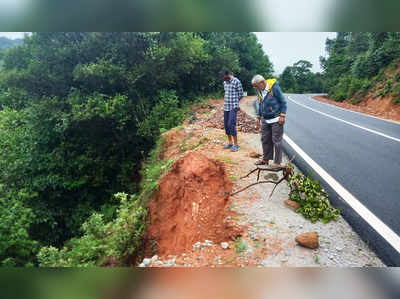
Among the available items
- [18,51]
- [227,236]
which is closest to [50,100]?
[18,51]

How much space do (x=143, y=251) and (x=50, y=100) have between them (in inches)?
220

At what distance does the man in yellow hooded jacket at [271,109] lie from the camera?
250 centimetres

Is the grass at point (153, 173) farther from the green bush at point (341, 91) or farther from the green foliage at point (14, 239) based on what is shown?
the green bush at point (341, 91)

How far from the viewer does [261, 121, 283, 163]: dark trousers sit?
2.62m

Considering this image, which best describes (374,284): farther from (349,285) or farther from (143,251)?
(143,251)

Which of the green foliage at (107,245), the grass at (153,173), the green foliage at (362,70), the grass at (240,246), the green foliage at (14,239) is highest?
the green foliage at (362,70)

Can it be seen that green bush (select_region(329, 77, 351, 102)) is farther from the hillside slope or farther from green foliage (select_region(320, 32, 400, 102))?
the hillside slope

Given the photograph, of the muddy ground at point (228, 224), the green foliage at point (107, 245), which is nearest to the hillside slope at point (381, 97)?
the muddy ground at point (228, 224)

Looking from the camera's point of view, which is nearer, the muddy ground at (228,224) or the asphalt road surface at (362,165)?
the muddy ground at (228,224)

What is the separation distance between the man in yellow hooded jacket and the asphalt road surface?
0.65 meters

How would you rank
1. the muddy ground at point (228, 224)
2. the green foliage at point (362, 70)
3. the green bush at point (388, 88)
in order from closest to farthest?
the muddy ground at point (228, 224)
the green bush at point (388, 88)
the green foliage at point (362, 70)

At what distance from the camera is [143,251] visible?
8.48 ft

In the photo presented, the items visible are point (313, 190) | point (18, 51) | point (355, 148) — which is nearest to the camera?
point (313, 190)

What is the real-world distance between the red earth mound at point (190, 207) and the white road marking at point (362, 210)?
3.60 feet
